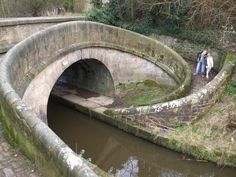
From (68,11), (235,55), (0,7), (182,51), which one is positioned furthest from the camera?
(68,11)

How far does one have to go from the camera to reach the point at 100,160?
11.8 meters

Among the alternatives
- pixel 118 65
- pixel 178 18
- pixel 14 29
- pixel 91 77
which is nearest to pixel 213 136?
pixel 118 65

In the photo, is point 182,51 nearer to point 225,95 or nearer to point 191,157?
point 225,95

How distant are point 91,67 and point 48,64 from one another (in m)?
5.96

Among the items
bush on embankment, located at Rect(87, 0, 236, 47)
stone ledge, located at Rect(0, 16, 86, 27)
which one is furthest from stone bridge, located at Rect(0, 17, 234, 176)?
bush on embankment, located at Rect(87, 0, 236, 47)

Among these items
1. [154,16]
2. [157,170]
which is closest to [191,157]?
[157,170]

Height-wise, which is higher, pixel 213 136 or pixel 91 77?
pixel 91 77

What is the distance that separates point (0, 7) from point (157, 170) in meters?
19.2

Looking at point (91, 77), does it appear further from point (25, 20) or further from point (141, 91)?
point (25, 20)

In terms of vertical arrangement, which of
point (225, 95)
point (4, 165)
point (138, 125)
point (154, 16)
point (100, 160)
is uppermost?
point (154, 16)

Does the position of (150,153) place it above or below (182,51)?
below

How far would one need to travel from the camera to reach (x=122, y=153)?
40.3 feet

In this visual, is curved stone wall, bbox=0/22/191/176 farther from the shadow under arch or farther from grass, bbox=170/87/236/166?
grass, bbox=170/87/236/166

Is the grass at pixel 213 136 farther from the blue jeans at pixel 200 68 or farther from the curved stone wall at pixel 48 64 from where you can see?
the blue jeans at pixel 200 68
